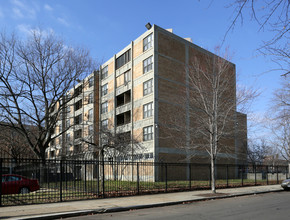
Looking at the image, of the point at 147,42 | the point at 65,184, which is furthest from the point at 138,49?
Answer: the point at 65,184

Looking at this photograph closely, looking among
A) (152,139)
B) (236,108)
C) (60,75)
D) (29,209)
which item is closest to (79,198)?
(29,209)

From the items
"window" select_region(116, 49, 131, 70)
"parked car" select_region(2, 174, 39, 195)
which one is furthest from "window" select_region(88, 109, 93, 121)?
"parked car" select_region(2, 174, 39, 195)

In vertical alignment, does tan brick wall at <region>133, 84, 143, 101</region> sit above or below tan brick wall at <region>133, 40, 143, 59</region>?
below

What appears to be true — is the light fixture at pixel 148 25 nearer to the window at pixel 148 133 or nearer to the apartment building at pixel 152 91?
the apartment building at pixel 152 91

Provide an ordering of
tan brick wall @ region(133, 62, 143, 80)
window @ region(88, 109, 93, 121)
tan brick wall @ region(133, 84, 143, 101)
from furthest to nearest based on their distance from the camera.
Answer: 1. window @ region(88, 109, 93, 121)
2. tan brick wall @ region(133, 62, 143, 80)
3. tan brick wall @ region(133, 84, 143, 101)

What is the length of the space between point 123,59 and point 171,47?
28.6 feet

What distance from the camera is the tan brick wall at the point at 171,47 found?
3441 centimetres

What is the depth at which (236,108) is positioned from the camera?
2008cm

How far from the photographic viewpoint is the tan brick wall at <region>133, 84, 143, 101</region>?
118ft

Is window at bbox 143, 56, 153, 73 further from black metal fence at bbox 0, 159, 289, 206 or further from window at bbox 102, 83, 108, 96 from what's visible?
black metal fence at bbox 0, 159, 289, 206

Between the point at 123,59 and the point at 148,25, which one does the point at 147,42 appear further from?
the point at 123,59

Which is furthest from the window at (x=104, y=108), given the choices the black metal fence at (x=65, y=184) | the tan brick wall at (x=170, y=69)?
the black metal fence at (x=65, y=184)

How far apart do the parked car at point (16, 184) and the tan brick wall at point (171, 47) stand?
2182 centimetres

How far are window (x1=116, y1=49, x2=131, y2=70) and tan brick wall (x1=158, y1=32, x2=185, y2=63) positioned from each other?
6.73 meters
